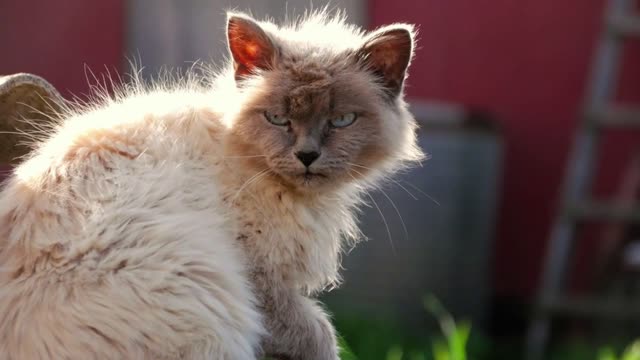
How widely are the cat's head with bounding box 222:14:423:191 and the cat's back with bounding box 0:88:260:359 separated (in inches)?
7.5

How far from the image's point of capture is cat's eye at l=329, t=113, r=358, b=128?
9.78 ft

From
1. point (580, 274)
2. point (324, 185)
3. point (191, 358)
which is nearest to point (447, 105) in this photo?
point (580, 274)

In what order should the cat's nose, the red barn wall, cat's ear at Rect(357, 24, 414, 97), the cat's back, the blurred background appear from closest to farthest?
the cat's back → the cat's nose → cat's ear at Rect(357, 24, 414, 97) → the blurred background → the red barn wall

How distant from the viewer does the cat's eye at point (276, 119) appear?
296 centimetres

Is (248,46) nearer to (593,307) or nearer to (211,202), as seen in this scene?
(211,202)

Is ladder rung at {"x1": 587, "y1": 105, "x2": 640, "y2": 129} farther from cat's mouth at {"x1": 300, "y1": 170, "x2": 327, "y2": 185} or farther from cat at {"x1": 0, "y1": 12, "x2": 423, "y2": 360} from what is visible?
cat's mouth at {"x1": 300, "y1": 170, "x2": 327, "y2": 185}

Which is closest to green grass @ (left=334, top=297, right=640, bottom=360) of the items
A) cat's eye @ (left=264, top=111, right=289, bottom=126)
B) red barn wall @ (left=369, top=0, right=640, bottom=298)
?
red barn wall @ (left=369, top=0, right=640, bottom=298)

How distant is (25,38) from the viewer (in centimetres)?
643

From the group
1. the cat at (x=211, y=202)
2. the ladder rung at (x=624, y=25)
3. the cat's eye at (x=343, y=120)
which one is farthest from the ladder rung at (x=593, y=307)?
the cat's eye at (x=343, y=120)

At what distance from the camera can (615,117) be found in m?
5.82

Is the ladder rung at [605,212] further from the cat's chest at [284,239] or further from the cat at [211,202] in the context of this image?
the cat's chest at [284,239]

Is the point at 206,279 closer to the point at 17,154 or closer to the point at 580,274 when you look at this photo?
the point at 17,154

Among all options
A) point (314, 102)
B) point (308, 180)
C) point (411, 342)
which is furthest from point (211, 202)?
point (411, 342)

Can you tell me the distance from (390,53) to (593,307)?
3.20m
